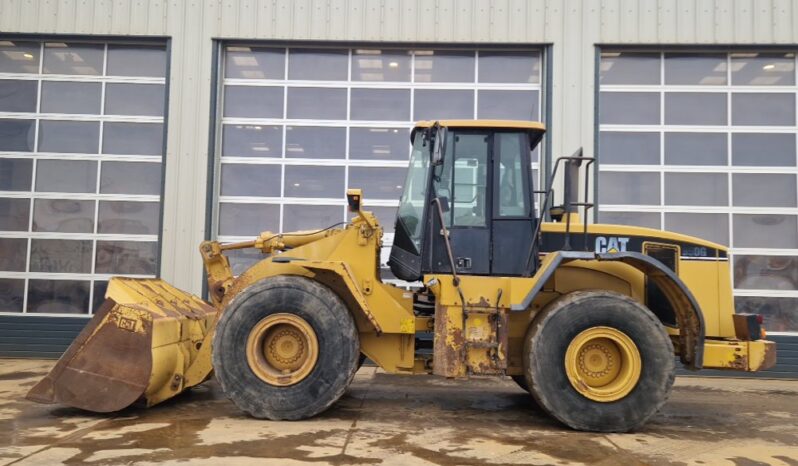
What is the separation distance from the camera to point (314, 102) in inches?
403

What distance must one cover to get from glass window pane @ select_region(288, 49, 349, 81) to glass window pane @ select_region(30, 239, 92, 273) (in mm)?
4620

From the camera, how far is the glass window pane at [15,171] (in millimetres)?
10062

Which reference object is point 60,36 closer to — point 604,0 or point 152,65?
point 152,65

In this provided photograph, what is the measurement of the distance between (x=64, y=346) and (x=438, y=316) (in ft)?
23.7

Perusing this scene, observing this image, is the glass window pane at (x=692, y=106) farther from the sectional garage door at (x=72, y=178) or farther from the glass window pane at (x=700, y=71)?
the sectional garage door at (x=72, y=178)

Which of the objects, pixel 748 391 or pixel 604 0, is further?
pixel 604 0

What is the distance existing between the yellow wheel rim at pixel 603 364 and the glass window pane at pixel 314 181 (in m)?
5.60

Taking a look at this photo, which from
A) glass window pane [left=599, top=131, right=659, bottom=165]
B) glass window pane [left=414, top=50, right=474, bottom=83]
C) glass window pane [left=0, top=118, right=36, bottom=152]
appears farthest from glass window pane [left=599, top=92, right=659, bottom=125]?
glass window pane [left=0, top=118, right=36, bottom=152]

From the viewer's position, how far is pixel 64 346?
967 cm

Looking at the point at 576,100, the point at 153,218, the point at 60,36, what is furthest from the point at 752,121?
the point at 60,36

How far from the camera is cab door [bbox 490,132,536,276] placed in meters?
5.81

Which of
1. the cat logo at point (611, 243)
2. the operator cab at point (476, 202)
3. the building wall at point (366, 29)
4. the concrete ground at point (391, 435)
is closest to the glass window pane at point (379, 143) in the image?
the building wall at point (366, 29)

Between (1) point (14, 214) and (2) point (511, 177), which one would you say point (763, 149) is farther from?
(1) point (14, 214)

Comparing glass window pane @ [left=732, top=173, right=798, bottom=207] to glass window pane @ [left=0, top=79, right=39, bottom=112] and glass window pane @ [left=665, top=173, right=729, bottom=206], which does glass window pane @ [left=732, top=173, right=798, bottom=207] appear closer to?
glass window pane @ [left=665, top=173, right=729, bottom=206]
